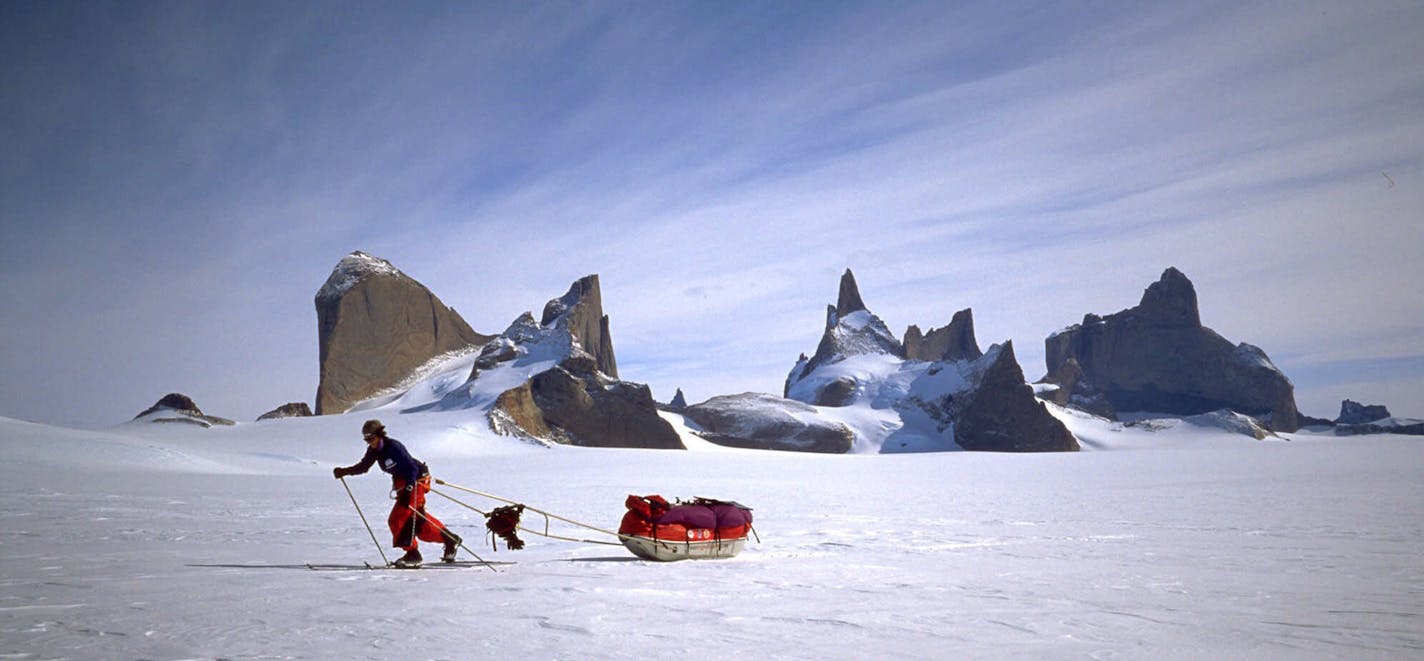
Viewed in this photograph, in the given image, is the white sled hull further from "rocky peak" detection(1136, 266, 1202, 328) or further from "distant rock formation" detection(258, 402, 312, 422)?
"rocky peak" detection(1136, 266, 1202, 328)

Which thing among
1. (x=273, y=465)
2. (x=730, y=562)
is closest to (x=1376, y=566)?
(x=730, y=562)

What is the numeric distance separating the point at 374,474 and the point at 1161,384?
163266 mm

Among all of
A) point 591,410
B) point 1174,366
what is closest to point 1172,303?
point 1174,366

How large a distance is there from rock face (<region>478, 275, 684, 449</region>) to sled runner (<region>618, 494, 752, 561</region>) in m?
55.8

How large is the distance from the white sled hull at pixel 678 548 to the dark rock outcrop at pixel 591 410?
60117 millimetres

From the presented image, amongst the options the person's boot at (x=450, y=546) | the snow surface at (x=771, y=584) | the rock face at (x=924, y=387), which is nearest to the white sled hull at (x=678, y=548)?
the snow surface at (x=771, y=584)

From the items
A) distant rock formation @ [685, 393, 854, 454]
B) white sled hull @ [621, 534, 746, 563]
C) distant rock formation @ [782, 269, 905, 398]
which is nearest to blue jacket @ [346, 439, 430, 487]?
A: white sled hull @ [621, 534, 746, 563]

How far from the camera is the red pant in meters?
9.62

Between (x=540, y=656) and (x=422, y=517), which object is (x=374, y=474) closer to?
(x=422, y=517)

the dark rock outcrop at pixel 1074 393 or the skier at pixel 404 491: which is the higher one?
the dark rock outcrop at pixel 1074 393

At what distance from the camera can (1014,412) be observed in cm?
10681

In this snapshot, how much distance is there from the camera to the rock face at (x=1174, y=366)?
154m

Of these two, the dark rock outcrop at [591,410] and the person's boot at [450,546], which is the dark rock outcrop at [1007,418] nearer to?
the dark rock outcrop at [591,410]

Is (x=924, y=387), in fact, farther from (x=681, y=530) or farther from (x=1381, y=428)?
(x=681, y=530)
